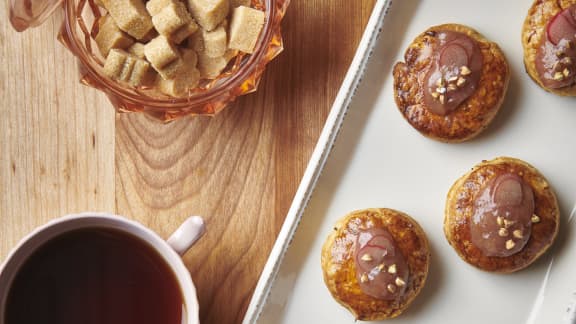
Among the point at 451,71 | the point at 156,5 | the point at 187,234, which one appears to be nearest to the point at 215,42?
the point at 156,5

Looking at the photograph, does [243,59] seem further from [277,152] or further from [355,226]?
[355,226]

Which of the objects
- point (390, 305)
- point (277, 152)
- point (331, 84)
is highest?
point (331, 84)

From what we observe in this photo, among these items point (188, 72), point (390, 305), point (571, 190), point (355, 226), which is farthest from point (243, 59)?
point (571, 190)

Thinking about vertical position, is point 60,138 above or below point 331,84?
below

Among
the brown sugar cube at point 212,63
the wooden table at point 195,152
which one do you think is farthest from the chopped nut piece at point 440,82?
the brown sugar cube at point 212,63

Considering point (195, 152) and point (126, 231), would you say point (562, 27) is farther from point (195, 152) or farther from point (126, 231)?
point (126, 231)

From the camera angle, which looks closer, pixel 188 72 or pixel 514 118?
pixel 188 72
